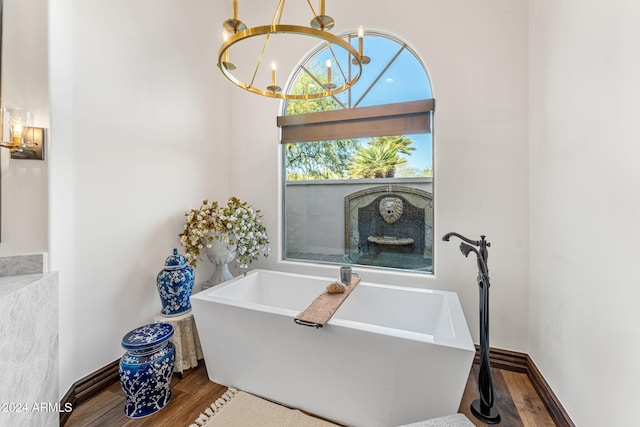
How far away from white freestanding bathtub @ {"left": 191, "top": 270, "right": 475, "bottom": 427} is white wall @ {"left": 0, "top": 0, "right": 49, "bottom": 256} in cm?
106

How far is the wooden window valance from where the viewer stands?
7.83 feet

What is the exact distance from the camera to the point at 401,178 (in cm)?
255

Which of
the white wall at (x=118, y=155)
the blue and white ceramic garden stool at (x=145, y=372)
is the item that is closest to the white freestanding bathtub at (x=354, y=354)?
the blue and white ceramic garden stool at (x=145, y=372)

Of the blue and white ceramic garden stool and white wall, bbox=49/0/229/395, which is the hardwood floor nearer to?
the blue and white ceramic garden stool

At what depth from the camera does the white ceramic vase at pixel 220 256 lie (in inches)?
98.3

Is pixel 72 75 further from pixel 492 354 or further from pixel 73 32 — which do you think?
pixel 492 354

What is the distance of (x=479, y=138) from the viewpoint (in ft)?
7.24

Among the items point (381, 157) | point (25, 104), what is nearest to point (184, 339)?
point (25, 104)

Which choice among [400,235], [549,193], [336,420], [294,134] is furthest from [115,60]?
[549,193]

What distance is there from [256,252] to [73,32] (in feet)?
6.67

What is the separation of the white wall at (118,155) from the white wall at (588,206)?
2886 millimetres

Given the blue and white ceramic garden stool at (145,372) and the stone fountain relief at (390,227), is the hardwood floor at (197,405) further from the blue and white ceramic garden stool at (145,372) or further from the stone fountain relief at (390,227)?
the stone fountain relief at (390,227)

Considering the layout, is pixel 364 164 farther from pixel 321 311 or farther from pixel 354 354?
pixel 354 354

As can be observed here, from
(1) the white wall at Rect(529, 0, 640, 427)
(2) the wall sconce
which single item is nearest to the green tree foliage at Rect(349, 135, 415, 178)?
(1) the white wall at Rect(529, 0, 640, 427)
